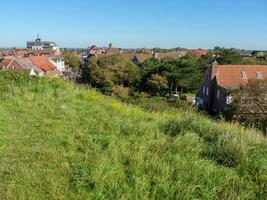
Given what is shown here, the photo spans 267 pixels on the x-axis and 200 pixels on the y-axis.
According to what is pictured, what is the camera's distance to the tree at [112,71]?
57.4 m

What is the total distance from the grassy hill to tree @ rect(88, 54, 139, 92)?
1945 inches

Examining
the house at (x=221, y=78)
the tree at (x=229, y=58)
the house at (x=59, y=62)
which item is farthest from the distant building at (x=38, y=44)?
the house at (x=221, y=78)

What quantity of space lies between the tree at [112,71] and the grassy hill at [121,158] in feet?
162

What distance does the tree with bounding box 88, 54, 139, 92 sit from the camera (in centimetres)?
5741

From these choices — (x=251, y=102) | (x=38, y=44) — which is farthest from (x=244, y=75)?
(x=38, y=44)

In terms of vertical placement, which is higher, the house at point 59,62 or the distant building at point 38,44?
the distant building at point 38,44

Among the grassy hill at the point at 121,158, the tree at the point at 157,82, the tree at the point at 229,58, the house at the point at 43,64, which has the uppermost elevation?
the tree at the point at 229,58

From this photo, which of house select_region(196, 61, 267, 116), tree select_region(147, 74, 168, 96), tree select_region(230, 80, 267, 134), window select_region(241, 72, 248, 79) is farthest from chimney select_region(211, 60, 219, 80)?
tree select_region(230, 80, 267, 134)

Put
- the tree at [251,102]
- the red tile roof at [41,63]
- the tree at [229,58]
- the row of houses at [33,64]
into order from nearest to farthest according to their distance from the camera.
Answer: the tree at [251,102] < the row of houses at [33,64] < the red tile roof at [41,63] < the tree at [229,58]

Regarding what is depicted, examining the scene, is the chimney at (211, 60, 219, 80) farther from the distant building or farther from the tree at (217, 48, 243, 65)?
the distant building

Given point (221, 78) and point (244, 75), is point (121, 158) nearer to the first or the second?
point (221, 78)

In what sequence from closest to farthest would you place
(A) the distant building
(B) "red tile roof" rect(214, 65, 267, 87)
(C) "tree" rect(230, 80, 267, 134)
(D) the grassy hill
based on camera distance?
(D) the grassy hill → (C) "tree" rect(230, 80, 267, 134) → (B) "red tile roof" rect(214, 65, 267, 87) → (A) the distant building

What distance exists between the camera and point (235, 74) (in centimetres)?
4038

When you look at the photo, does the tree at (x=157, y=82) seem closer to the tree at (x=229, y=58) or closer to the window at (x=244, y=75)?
the window at (x=244, y=75)
